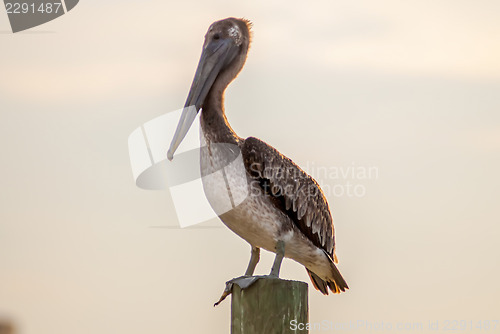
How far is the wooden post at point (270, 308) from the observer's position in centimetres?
446

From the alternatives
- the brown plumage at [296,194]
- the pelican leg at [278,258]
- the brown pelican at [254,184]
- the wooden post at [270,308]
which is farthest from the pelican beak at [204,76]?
the wooden post at [270,308]

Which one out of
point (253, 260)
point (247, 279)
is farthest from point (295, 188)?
point (247, 279)

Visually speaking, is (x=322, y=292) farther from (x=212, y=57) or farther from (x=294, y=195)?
(x=212, y=57)

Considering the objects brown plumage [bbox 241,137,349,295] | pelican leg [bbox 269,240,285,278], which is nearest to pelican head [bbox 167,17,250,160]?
brown plumage [bbox 241,137,349,295]

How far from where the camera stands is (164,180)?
6.80m

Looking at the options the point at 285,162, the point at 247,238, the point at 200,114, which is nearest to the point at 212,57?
the point at 200,114

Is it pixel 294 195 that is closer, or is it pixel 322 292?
pixel 294 195

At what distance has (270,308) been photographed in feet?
14.9

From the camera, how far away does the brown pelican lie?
6324 millimetres

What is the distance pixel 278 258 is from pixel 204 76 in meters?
1.76

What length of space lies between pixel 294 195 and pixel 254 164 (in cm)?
59

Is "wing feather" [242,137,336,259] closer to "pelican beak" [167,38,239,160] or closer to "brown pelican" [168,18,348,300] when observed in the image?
"brown pelican" [168,18,348,300]

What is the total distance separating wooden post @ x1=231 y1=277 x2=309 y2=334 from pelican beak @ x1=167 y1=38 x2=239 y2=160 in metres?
2.03

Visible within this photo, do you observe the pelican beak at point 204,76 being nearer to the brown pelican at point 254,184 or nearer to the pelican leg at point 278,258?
the brown pelican at point 254,184
